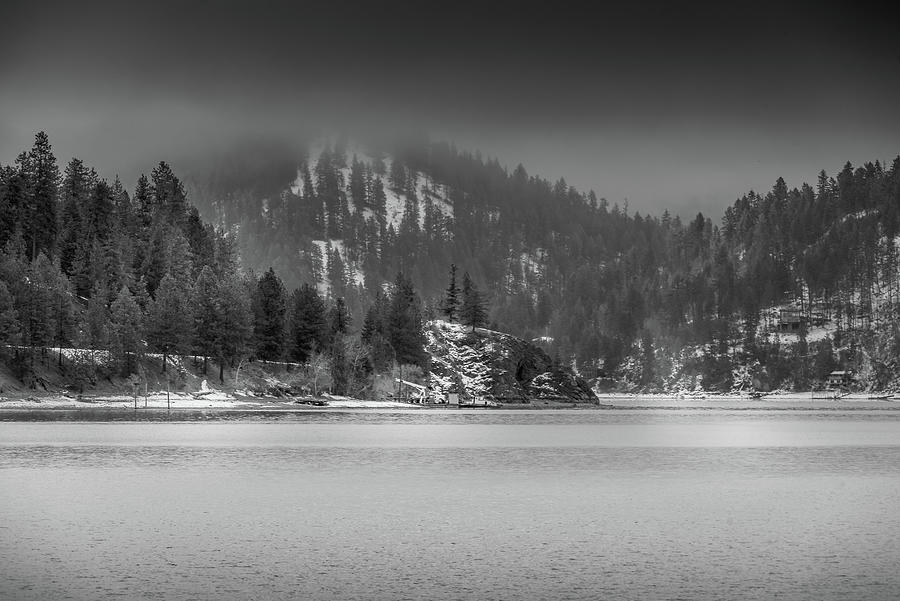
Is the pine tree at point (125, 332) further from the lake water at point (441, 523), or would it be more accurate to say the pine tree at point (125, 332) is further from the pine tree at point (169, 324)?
the lake water at point (441, 523)

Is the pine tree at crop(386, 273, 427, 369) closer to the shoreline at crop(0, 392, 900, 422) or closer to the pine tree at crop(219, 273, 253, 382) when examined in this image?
the shoreline at crop(0, 392, 900, 422)

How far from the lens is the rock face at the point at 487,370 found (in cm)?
19025

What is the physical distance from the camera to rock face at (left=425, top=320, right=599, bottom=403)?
624 feet

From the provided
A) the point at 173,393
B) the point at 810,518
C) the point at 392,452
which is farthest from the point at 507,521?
the point at 173,393

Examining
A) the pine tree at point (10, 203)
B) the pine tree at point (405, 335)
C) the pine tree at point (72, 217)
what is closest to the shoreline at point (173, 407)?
the pine tree at point (405, 335)

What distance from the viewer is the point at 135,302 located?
148 metres

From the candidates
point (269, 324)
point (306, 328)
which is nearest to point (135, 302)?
point (269, 324)

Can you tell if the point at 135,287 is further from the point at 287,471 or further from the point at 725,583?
the point at 725,583

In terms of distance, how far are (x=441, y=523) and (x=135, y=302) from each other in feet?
423

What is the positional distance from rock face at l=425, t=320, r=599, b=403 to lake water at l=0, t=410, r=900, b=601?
130920 millimetres

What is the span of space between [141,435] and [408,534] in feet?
156

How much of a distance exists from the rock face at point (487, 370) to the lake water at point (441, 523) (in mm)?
130920

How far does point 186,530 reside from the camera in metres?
27.9

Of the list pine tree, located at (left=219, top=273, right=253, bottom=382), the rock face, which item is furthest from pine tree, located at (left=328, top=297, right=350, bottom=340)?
pine tree, located at (left=219, top=273, right=253, bottom=382)
